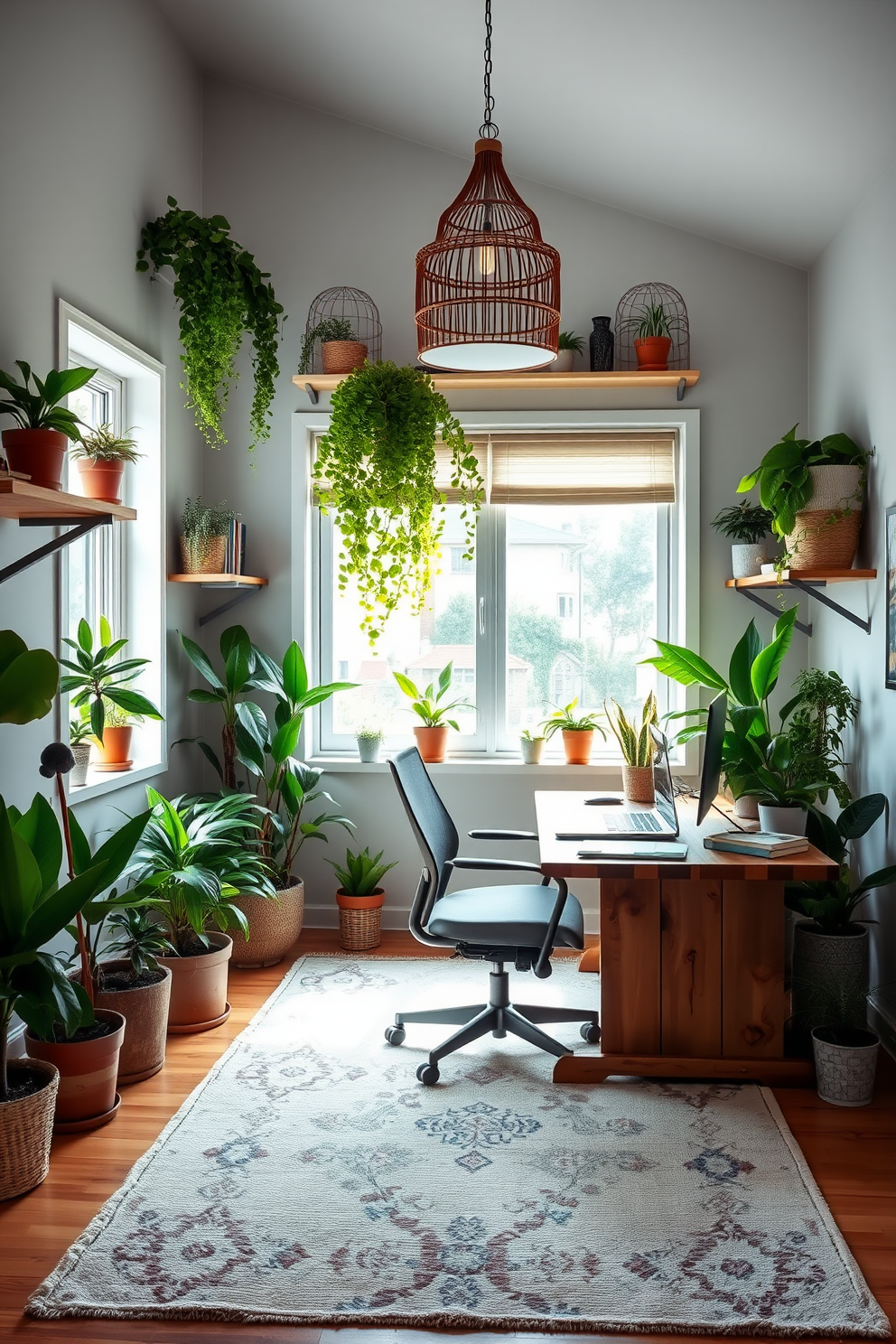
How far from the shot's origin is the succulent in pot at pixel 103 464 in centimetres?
339

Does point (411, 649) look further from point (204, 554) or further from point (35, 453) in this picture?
point (35, 453)

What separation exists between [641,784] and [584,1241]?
73.9 inches

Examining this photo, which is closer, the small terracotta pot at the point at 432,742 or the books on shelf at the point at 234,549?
the books on shelf at the point at 234,549

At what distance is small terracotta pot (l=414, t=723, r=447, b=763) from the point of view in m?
4.66

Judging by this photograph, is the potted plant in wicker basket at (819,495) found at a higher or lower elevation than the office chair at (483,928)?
higher

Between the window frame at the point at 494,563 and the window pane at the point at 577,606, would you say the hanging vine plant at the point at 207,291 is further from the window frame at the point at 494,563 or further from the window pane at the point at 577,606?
the window pane at the point at 577,606

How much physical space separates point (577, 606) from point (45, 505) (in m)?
2.65

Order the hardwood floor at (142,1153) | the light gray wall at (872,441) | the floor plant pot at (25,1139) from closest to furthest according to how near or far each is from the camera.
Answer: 1. the hardwood floor at (142,1153)
2. the floor plant pot at (25,1139)
3. the light gray wall at (872,441)

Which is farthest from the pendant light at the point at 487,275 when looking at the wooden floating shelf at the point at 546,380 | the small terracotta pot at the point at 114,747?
the small terracotta pot at the point at 114,747

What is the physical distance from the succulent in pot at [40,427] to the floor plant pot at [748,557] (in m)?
2.68

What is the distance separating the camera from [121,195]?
376 centimetres

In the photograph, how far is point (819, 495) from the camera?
12.1 feet

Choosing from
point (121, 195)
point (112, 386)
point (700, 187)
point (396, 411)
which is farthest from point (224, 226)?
point (700, 187)

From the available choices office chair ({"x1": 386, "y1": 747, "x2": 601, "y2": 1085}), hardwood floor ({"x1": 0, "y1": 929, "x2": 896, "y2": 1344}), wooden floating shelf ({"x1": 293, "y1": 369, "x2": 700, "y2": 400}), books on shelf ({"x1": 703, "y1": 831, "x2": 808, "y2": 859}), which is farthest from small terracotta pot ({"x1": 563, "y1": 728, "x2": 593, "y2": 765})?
hardwood floor ({"x1": 0, "y1": 929, "x2": 896, "y2": 1344})
